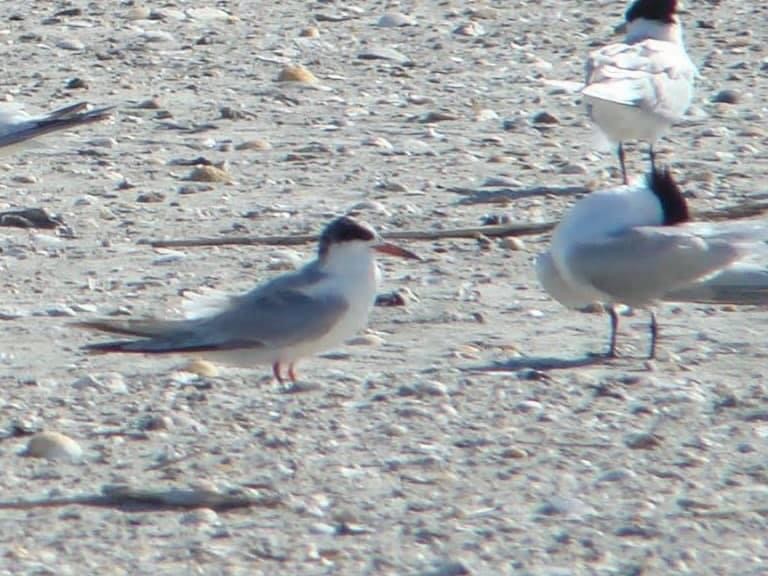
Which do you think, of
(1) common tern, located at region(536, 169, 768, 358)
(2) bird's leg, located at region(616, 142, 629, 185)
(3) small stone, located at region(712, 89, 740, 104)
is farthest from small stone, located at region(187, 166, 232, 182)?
(3) small stone, located at region(712, 89, 740, 104)

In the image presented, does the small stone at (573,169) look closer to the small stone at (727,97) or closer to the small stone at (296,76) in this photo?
the small stone at (727,97)

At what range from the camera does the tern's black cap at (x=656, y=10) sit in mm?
9039

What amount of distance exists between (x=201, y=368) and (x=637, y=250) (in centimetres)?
112

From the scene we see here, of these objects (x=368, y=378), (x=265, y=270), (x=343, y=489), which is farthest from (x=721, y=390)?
(x=265, y=270)

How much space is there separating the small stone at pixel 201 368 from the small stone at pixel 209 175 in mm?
2348

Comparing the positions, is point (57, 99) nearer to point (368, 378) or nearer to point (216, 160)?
point (216, 160)

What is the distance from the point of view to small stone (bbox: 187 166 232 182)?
7.88m

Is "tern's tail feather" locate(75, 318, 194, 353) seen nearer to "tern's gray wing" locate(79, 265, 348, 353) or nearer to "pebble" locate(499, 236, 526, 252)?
"tern's gray wing" locate(79, 265, 348, 353)

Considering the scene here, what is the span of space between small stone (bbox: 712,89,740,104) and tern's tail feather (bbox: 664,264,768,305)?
3.37m

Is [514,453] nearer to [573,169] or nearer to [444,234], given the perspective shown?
[444,234]

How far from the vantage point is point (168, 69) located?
9.96m

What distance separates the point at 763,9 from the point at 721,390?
6.72 m

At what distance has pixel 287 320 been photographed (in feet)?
17.5

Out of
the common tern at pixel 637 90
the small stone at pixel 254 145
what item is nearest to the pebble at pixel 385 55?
the small stone at pixel 254 145
